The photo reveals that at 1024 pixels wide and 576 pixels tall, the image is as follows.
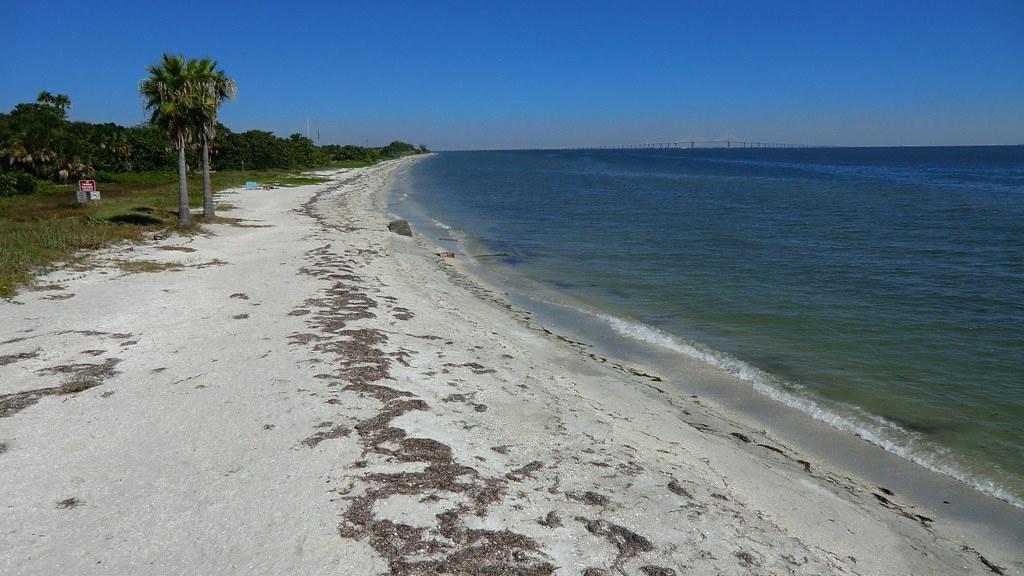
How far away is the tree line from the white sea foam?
818 inches

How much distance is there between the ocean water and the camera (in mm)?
10680

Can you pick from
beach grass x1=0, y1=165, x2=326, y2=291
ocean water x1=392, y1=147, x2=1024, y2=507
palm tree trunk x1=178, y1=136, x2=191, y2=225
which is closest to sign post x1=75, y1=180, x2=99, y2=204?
beach grass x1=0, y1=165, x2=326, y2=291

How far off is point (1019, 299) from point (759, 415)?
1361cm

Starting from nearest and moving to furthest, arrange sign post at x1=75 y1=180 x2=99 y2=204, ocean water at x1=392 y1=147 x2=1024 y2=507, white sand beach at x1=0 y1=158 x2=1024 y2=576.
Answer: white sand beach at x1=0 y1=158 x2=1024 y2=576
ocean water at x1=392 y1=147 x2=1024 y2=507
sign post at x1=75 y1=180 x2=99 y2=204

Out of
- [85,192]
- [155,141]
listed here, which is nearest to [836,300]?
[85,192]

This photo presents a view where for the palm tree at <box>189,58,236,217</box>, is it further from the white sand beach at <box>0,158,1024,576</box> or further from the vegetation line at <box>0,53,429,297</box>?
the white sand beach at <box>0,158,1024,576</box>

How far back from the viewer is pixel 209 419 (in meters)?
7.90

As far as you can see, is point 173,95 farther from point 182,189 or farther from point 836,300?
point 836,300

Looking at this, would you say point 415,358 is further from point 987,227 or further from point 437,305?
point 987,227

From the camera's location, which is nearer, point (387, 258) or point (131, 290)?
point (131, 290)

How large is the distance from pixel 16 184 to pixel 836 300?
165 ft

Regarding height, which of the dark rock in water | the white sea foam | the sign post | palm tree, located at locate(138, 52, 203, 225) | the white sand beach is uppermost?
palm tree, located at locate(138, 52, 203, 225)

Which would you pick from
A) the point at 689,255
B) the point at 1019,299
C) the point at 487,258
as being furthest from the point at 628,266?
the point at 1019,299

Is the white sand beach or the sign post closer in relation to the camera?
the white sand beach
